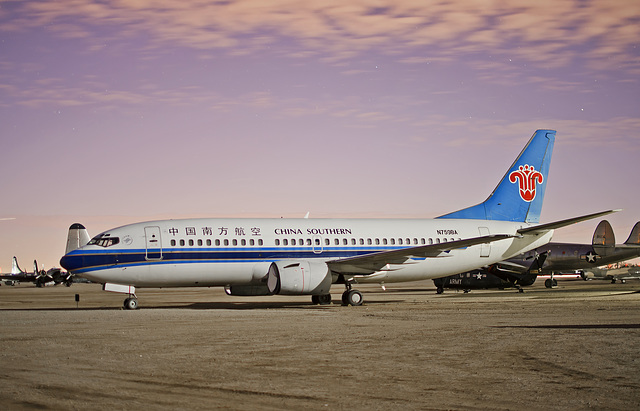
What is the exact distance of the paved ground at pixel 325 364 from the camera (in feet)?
32.2

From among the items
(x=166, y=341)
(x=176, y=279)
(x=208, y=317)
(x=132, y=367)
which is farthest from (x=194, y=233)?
(x=132, y=367)

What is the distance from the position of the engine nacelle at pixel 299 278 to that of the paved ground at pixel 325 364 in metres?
6.48

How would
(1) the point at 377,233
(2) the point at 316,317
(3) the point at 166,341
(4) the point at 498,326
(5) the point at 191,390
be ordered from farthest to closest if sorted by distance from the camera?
(1) the point at 377,233
(2) the point at 316,317
(4) the point at 498,326
(3) the point at 166,341
(5) the point at 191,390

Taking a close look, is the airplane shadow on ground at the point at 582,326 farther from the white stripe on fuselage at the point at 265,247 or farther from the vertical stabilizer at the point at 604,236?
the vertical stabilizer at the point at 604,236

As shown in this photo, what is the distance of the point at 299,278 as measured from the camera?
29703 millimetres

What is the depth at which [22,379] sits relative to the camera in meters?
11.6

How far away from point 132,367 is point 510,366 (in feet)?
22.2

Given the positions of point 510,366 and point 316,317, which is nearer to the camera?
point 510,366

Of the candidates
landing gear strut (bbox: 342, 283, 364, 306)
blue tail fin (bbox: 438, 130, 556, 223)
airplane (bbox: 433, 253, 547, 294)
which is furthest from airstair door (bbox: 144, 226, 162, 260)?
airplane (bbox: 433, 253, 547, 294)

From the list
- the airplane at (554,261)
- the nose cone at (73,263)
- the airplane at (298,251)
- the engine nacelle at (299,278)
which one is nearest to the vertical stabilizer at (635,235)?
the airplane at (554,261)

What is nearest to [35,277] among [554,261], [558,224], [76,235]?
[76,235]

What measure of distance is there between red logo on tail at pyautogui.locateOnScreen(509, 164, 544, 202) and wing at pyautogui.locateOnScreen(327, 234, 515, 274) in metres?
7.38

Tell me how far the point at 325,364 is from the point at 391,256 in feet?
60.9

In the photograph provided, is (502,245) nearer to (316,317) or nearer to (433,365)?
(316,317)
